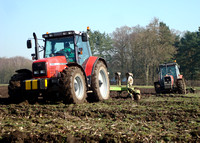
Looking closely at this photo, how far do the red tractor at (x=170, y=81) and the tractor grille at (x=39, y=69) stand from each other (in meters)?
10.4

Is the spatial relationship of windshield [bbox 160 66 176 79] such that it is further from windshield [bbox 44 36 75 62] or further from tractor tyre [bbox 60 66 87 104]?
tractor tyre [bbox 60 66 87 104]

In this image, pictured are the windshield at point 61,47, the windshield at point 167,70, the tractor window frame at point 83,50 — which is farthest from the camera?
the windshield at point 167,70

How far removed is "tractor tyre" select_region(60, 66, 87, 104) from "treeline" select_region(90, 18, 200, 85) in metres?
36.2

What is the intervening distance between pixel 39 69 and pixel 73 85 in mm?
1318

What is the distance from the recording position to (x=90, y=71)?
938 centimetres

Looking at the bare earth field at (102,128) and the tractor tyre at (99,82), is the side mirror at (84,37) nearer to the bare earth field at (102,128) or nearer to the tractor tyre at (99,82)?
the tractor tyre at (99,82)

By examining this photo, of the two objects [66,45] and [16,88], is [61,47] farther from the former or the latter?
[16,88]

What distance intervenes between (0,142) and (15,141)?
245 mm

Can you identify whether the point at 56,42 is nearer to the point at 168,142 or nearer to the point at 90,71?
the point at 90,71

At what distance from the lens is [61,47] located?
9.45 m

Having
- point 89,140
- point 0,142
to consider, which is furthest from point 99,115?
point 0,142

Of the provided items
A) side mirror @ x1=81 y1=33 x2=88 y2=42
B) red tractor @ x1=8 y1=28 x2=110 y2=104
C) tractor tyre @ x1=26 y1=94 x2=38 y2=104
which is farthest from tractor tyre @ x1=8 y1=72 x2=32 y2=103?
side mirror @ x1=81 y1=33 x2=88 y2=42

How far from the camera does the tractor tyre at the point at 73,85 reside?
7.88 m

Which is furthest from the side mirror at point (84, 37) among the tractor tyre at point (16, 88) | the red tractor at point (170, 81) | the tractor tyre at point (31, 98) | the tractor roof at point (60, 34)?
the red tractor at point (170, 81)
